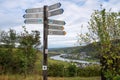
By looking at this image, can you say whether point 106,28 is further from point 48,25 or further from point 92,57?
point 48,25

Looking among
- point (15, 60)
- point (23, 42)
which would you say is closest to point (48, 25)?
point (23, 42)

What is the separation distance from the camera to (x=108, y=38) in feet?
48.5

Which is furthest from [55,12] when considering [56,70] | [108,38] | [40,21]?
[56,70]

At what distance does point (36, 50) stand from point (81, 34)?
10.6m

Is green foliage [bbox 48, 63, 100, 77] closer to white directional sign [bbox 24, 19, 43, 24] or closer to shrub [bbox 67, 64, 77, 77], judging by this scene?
shrub [bbox 67, 64, 77, 77]

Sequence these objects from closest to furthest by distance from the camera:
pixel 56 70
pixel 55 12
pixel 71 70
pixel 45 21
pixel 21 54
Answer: pixel 55 12, pixel 45 21, pixel 21 54, pixel 56 70, pixel 71 70

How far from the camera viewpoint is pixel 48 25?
1030 centimetres

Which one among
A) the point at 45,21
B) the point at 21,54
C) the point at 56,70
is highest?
the point at 45,21

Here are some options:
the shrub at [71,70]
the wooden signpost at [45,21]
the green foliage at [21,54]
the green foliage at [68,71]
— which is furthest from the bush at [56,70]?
the wooden signpost at [45,21]

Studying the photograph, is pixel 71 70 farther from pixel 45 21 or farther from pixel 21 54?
pixel 45 21

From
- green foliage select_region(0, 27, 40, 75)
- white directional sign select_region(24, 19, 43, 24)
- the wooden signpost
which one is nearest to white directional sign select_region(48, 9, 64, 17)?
the wooden signpost

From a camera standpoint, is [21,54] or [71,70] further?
[71,70]

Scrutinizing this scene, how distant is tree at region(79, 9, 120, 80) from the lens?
14.8 m

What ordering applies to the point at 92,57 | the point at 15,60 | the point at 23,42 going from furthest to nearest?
the point at 15,60 < the point at 23,42 < the point at 92,57
